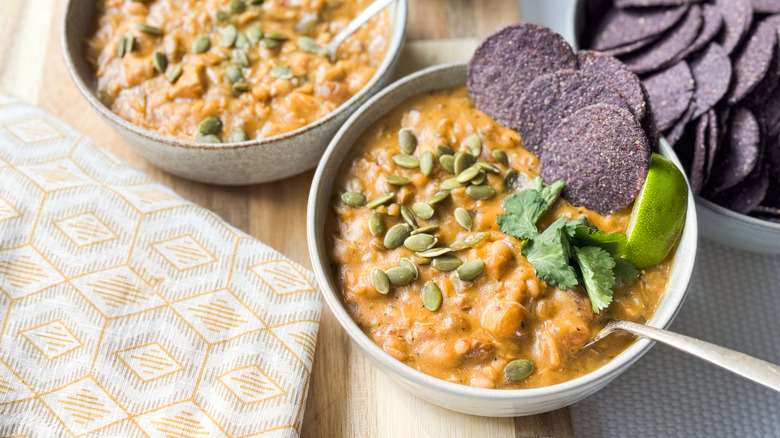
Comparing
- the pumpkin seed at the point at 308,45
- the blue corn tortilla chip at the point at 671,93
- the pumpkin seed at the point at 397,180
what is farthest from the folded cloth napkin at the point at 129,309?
the blue corn tortilla chip at the point at 671,93

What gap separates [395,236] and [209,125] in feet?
2.92

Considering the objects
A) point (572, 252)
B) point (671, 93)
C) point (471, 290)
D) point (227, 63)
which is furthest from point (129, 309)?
point (671, 93)

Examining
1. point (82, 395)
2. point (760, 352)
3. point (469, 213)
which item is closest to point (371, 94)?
point (469, 213)

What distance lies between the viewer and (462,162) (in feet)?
8.32

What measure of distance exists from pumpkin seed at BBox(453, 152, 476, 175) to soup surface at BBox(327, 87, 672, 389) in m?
0.06

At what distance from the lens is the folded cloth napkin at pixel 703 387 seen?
9.17ft

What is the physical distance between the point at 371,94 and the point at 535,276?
40.1 inches

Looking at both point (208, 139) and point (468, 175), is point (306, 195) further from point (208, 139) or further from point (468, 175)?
point (468, 175)

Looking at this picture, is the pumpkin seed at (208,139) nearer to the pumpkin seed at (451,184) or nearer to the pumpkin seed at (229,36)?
the pumpkin seed at (229,36)

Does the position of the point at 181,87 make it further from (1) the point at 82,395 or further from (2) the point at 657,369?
(2) the point at 657,369

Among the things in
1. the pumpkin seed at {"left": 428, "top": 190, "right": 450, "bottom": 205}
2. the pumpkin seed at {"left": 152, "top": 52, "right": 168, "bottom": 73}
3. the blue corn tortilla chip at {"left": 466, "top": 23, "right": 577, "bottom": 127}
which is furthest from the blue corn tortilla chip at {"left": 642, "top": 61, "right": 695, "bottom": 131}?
the pumpkin seed at {"left": 152, "top": 52, "right": 168, "bottom": 73}

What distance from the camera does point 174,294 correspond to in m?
2.50

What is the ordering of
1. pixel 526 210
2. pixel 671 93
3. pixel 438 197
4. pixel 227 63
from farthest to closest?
1. pixel 227 63
2. pixel 671 93
3. pixel 438 197
4. pixel 526 210

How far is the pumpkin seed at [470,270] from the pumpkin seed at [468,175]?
13.6 inches
